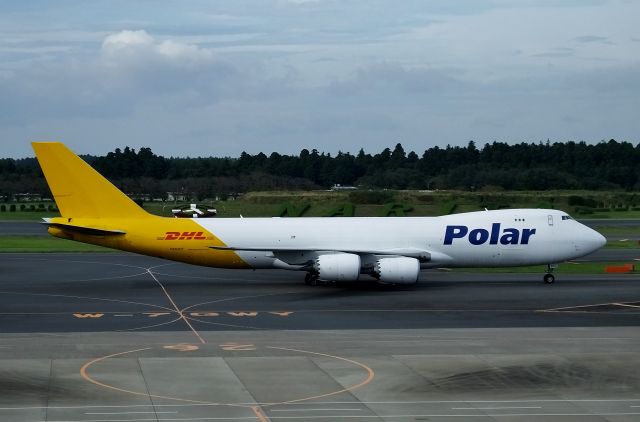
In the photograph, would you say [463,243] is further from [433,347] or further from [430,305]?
[433,347]

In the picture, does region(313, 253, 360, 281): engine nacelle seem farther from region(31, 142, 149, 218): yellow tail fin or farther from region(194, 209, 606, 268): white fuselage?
region(31, 142, 149, 218): yellow tail fin

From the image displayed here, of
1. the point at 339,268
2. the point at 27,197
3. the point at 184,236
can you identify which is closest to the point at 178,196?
the point at 27,197

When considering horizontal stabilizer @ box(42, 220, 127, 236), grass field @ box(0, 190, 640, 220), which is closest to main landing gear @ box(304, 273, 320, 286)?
horizontal stabilizer @ box(42, 220, 127, 236)

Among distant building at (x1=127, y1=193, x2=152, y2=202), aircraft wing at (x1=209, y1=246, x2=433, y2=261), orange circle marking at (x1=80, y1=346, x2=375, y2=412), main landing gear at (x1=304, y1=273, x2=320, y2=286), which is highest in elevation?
distant building at (x1=127, y1=193, x2=152, y2=202)

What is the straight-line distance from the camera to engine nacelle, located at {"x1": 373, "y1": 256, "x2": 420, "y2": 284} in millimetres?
51469

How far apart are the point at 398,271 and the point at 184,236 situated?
11.4 m

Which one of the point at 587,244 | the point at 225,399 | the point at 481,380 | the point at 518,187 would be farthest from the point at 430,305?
the point at 518,187

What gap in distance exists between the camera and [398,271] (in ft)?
169

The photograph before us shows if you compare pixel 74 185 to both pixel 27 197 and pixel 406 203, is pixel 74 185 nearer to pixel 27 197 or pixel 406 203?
pixel 406 203

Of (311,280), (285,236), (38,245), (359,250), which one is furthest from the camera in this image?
(38,245)

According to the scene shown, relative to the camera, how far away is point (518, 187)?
15962 centimetres

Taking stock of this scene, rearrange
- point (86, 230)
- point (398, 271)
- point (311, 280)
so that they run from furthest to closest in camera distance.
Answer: point (311, 280) < point (86, 230) < point (398, 271)

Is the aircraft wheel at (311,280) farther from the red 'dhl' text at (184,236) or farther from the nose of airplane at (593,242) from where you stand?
the nose of airplane at (593,242)

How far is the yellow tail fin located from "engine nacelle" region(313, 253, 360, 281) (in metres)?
11.5
